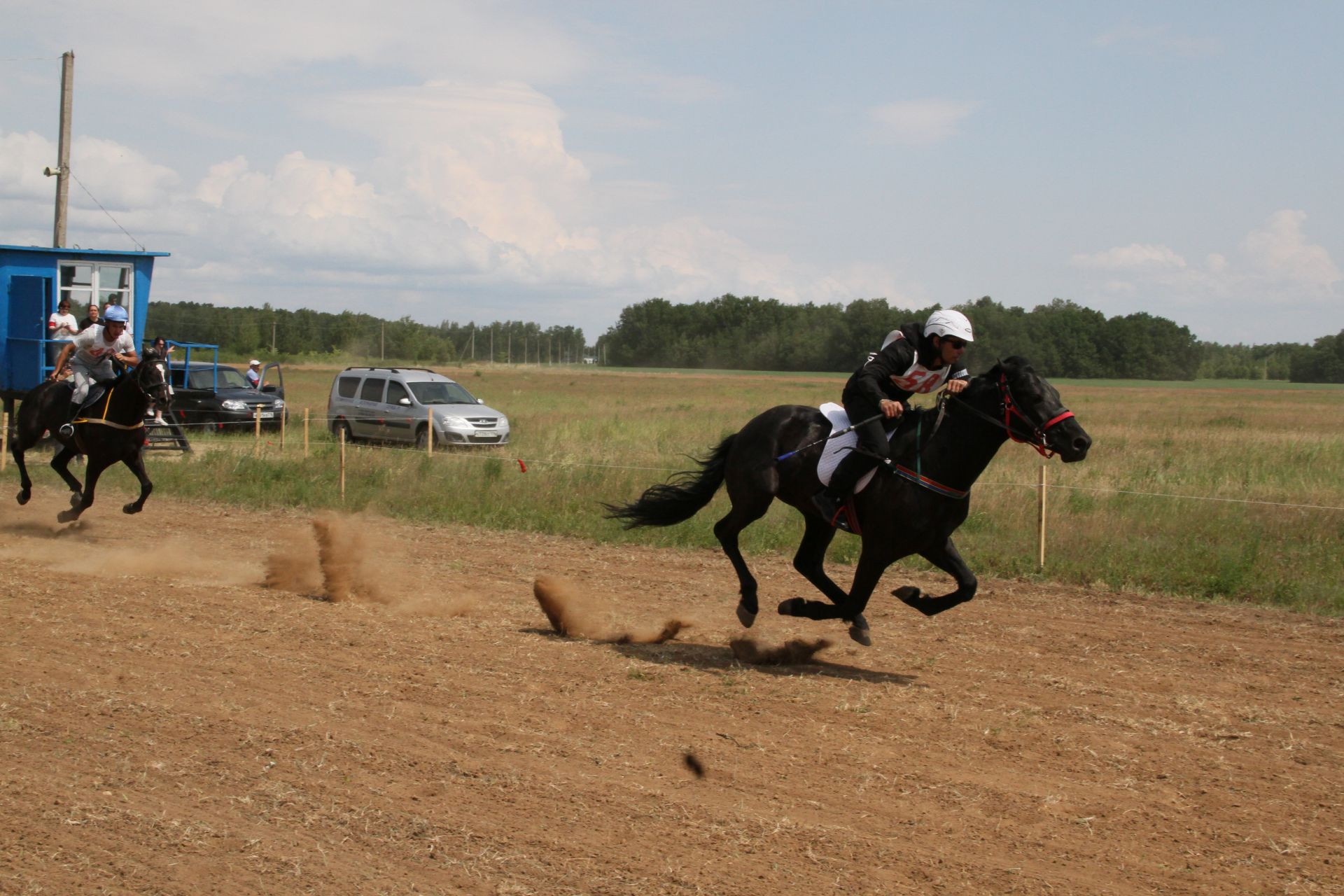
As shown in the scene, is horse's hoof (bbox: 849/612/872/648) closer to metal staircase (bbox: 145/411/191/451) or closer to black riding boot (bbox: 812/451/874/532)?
black riding boot (bbox: 812/451/874/532)

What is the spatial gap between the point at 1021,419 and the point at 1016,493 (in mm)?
7788

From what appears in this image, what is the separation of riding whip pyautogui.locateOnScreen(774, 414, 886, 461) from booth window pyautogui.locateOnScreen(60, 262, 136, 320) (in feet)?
57.7

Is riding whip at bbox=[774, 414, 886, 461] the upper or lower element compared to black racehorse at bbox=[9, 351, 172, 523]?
upper

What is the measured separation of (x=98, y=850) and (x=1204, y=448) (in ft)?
77.0

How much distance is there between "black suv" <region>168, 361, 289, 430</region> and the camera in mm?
27172

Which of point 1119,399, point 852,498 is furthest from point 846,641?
point 1119,399

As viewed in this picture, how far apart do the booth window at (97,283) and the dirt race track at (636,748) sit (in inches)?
523

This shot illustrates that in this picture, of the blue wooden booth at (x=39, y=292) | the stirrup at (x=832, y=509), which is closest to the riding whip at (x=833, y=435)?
the stirrup at (x=832, y=509)

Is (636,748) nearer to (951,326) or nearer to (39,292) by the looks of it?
(951,326)

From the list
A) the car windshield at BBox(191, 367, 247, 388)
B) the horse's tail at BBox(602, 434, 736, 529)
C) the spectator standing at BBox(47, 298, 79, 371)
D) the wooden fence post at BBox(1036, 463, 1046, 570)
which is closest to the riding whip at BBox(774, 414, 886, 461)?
the horse's tail at BBox(602, 434, 736, 529)

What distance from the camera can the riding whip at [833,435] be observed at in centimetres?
794

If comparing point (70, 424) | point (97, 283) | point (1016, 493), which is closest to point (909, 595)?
point (1016, 493)

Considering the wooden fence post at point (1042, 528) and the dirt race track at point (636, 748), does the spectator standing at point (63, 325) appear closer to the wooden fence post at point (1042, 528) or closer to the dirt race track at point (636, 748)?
the dirt race track at point (636, 748)

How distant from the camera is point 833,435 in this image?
823 centimetres
